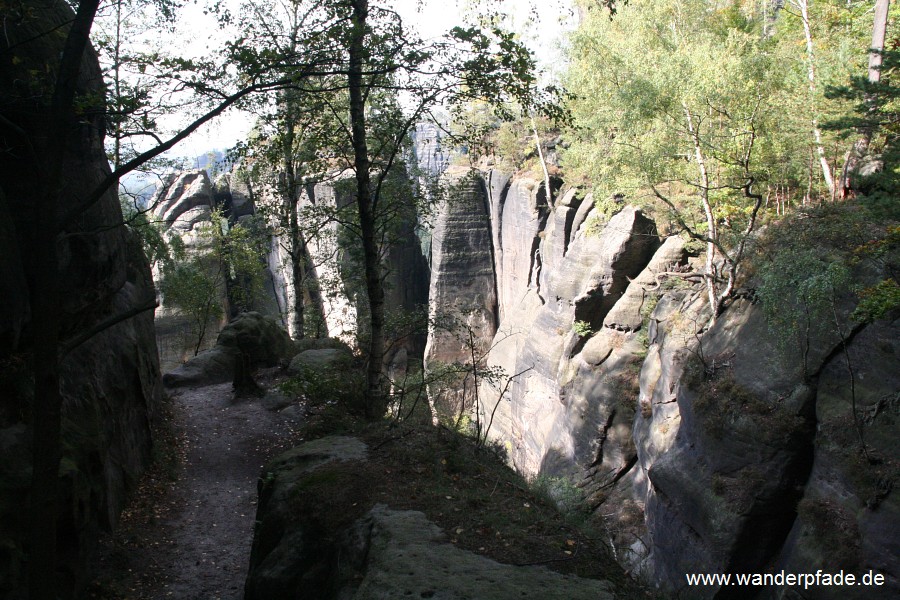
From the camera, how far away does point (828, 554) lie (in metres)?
9.09

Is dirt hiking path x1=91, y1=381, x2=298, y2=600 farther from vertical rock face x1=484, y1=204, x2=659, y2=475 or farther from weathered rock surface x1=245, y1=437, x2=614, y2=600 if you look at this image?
vertical rock face x1=484, y1=204, x2=659, y2=475

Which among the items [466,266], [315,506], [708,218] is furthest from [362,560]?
[466,266]

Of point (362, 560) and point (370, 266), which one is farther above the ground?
point (370, 266)

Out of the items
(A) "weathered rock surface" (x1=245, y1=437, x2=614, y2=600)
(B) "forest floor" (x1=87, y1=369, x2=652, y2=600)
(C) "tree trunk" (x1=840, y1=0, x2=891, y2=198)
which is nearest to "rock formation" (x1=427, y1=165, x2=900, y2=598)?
(B) "forest floor" (x1=87, y1=369, x2=652, y2=600)

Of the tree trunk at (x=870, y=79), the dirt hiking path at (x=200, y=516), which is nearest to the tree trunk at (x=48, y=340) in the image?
the dirt hiking path at (x=200, y=516)

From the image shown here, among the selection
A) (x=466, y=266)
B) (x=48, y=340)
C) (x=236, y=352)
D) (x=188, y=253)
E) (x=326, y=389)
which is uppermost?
(x=188, y=253)

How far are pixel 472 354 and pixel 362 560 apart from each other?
764cm

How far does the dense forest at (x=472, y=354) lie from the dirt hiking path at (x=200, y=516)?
0.21 ft

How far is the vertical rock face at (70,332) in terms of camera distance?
5.83 meters

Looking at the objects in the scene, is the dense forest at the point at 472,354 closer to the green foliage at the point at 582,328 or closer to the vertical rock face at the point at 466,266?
the green foliage at the point at 582,328

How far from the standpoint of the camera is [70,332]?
8383mm

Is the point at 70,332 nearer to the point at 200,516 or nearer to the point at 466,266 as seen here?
the point at 200,516

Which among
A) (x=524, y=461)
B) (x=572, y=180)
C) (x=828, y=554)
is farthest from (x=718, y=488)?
(x=572, y=180)

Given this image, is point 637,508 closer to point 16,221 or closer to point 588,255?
point 588,255
